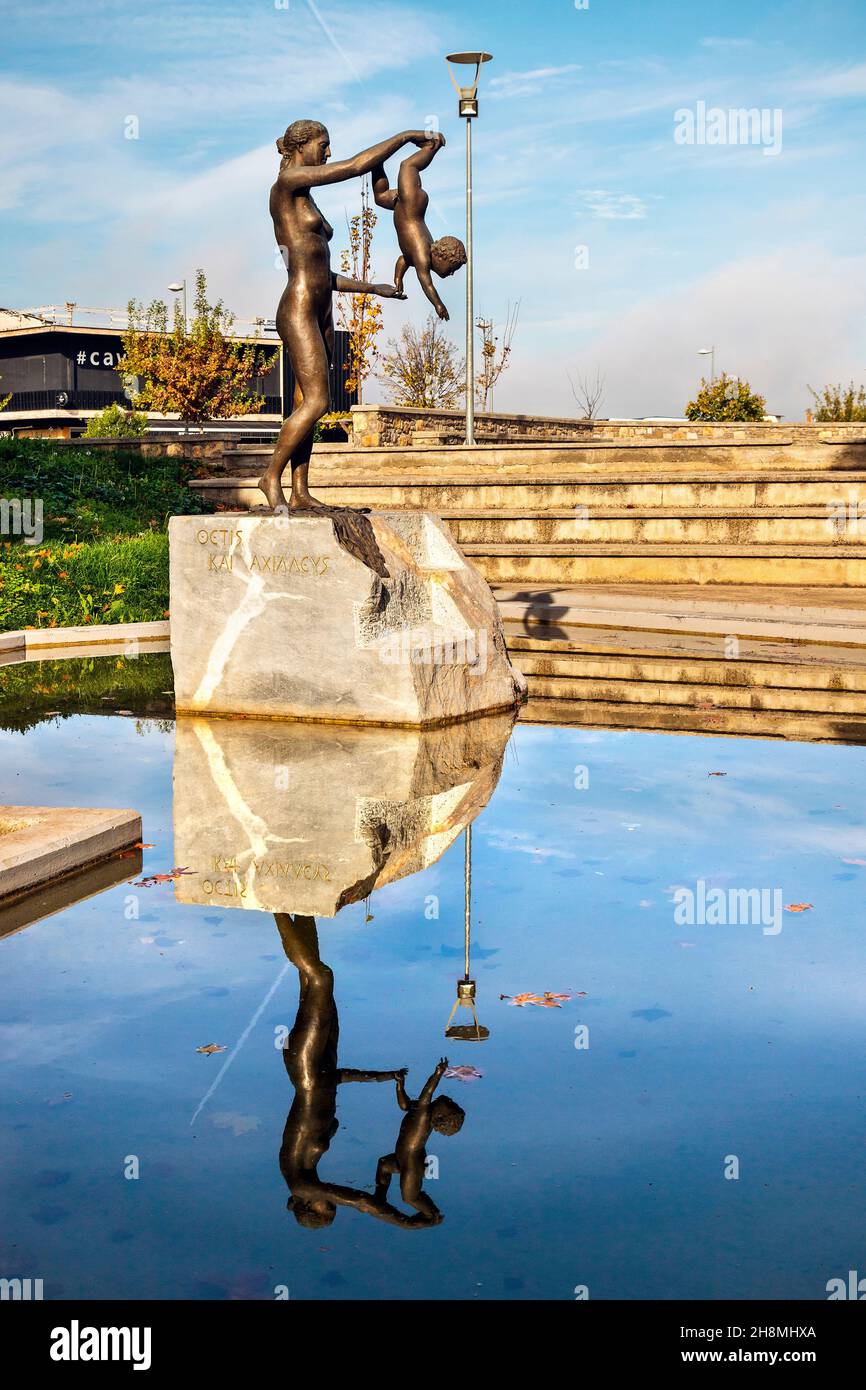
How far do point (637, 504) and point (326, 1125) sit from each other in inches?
644

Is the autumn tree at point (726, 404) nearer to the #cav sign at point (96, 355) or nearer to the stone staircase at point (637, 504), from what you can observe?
the stone staircase at point (637, 504)

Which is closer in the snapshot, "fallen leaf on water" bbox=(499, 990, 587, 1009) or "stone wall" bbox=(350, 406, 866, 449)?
"fallen leaf on water" bbox=(499, 990, 587, 1009)

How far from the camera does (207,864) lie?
18.4 feet

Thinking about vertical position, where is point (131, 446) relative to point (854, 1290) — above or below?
above

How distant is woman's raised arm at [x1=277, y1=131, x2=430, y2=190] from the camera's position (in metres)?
8.43

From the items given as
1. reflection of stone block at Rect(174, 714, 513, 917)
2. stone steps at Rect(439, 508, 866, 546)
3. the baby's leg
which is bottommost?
the baby's leg

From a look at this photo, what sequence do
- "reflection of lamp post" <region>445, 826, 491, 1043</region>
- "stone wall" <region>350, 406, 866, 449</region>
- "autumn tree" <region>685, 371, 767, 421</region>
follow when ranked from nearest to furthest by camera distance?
"reflection of lamp post" <region>445, 826, 491, 1043</region> < "stone wall" <region>350, 406, 866, 449</region> < "autumn tree" <region>685, 371, 767, 421</region>

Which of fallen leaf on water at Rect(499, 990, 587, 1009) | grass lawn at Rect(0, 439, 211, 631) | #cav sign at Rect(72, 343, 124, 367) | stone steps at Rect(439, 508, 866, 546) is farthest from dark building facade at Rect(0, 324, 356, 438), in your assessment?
fallen leaf on water at Rect(499, 990, 587, 1009)

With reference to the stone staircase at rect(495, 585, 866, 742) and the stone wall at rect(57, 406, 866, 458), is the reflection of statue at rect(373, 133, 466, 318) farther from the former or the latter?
the stone wall at rect(57, 406, 866, 458)

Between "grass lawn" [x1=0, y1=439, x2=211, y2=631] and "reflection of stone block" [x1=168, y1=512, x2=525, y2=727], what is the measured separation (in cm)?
486
